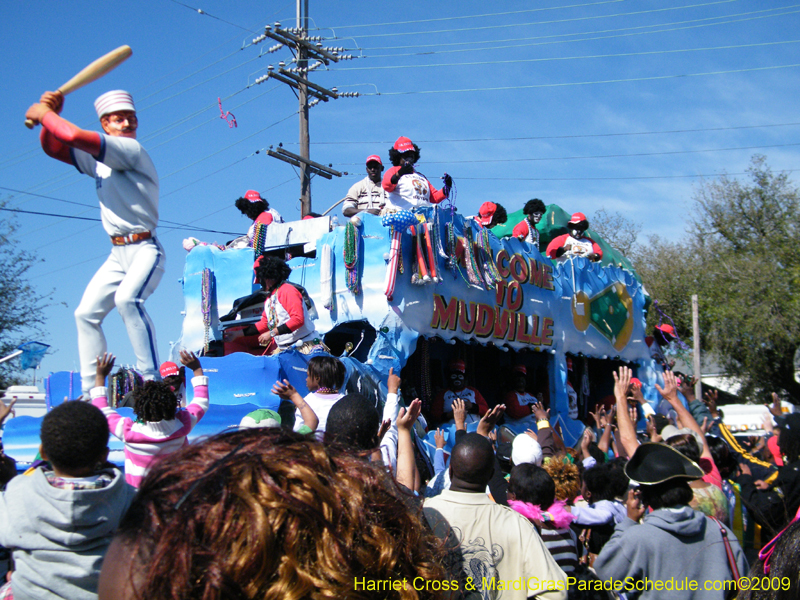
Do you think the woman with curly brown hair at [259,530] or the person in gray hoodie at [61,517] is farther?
the person in gray hoodie at [61,517]

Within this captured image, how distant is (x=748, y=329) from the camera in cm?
2158

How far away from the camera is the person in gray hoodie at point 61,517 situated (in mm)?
2174

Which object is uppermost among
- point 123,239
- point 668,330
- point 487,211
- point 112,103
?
point 487,211

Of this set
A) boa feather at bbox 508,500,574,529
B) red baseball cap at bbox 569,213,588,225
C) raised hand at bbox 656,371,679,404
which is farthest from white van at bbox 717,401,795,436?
boa feather at bbox 508,500,574,529

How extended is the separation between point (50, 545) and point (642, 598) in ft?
7.16

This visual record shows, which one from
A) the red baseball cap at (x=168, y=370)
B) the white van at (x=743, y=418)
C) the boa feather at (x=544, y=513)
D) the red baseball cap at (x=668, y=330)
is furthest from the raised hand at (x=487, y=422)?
the white van at (x=743, y=418)

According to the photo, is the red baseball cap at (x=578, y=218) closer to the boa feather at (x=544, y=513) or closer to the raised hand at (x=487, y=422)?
the raised hand at (x=487, y=422)

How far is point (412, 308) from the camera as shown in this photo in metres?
8.38

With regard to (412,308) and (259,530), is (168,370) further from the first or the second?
(259,530)

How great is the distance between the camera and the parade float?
23.5 feet

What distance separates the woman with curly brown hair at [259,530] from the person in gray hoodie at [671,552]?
1.91 m

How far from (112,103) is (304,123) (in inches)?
501

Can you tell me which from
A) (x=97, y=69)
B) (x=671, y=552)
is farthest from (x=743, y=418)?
(x=97, y=69)

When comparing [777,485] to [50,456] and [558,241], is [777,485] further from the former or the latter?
[558,241]
